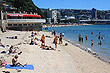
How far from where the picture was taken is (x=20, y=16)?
38.3 meters

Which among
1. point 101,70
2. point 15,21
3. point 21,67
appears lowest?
point 101,70

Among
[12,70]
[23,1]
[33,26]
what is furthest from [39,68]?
[23,1]

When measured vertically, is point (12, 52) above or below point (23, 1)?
below

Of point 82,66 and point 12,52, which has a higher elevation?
point 12,52

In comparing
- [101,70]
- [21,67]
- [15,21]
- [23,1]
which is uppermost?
[23,1]

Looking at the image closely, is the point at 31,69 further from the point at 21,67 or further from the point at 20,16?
the point at 20,16

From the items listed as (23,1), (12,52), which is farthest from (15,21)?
(23,1)

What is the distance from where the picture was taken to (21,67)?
9672 mm

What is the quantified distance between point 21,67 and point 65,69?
2.92 meters

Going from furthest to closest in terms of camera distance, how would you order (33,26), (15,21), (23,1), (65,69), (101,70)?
(23,1), (33,26), (15,21), (101,70), (65,69)

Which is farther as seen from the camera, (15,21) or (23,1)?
(23,1)

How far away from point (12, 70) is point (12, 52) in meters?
3.95

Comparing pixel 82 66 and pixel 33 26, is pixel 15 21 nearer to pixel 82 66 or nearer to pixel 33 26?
pixel 33 26

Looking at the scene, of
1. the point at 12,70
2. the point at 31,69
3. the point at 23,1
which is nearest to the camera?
the point at 12,70
